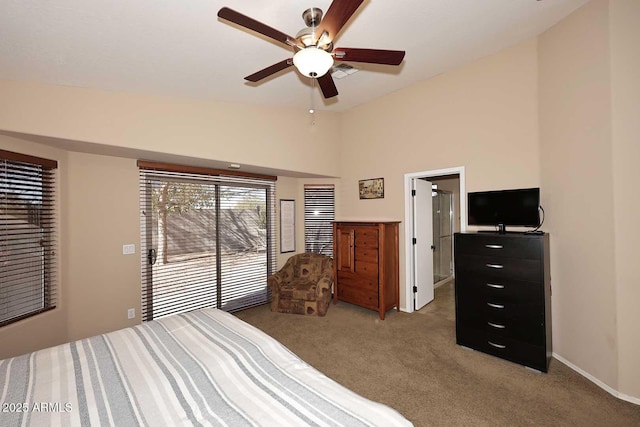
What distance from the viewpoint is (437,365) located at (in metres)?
2.65

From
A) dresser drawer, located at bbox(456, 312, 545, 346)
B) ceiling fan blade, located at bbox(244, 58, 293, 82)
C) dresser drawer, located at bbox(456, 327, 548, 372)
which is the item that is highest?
ceiling fan blade, located at bbox(244, 58, 293, 82)

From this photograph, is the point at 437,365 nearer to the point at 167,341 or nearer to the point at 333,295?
the point at 333,295

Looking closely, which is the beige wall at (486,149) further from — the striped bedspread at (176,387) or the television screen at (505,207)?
the striped bedspread at (176,387)

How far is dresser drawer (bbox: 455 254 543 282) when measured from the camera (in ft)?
8.08

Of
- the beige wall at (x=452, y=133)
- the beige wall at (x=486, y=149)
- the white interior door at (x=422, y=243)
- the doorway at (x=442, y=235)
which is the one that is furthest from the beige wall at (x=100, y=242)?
the doorway at (x=442, y=235)

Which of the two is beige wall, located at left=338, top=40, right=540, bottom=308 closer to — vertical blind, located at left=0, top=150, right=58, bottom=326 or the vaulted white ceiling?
the vaulted white ceiling

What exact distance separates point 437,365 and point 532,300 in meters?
1.09

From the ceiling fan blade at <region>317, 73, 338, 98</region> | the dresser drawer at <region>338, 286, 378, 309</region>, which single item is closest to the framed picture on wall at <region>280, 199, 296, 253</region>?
the dresser drawer at <region>338, 286, 378, 309</region>

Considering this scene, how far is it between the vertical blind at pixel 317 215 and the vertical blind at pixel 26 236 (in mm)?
3404

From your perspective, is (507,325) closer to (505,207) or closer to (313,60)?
(505,207)

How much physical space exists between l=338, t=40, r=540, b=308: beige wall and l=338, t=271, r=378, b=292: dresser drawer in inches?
21.0

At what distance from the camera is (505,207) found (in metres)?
2.86

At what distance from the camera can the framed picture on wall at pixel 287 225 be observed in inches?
189

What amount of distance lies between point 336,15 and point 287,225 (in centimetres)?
368
